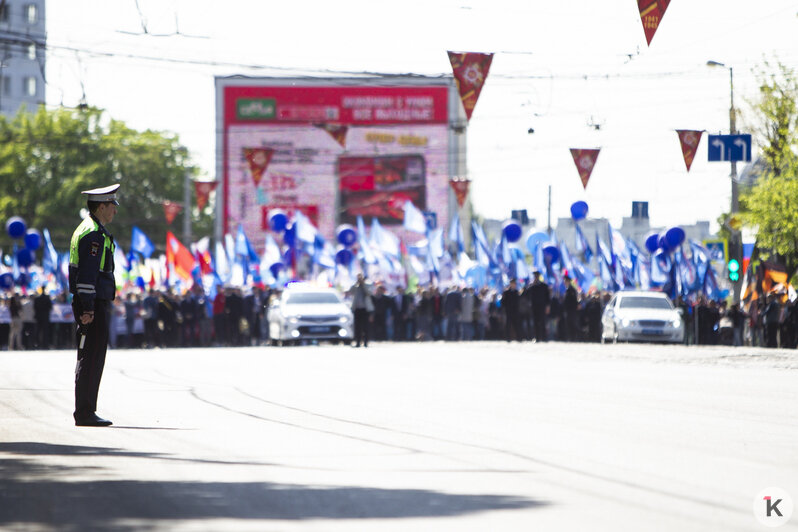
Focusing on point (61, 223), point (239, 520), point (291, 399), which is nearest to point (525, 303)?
point (291, 399)

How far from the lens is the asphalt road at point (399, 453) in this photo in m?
7.28

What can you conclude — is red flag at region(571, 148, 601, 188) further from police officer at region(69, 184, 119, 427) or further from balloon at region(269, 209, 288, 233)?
balloon at region(269, 209, 288, 233)

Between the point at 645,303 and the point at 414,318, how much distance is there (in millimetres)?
7226

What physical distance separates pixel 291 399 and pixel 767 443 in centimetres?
604

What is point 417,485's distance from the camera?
8336 millimetres

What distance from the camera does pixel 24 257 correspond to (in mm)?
49188

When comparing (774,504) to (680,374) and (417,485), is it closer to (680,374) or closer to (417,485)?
(417,485)

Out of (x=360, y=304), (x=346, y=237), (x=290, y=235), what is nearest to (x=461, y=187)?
(x=346, y=237)

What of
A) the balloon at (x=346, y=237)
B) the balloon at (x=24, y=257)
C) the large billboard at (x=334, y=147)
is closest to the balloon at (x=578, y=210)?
the balloon at (x=346, y=237)

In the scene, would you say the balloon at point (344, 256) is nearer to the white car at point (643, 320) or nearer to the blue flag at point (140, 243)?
the blue flag at point (140, 243)

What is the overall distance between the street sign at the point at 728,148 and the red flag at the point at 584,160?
8.36ft

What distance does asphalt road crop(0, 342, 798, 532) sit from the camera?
7.28 metres

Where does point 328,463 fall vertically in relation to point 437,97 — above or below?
below

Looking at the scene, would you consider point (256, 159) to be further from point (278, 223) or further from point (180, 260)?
point (278, 223)
